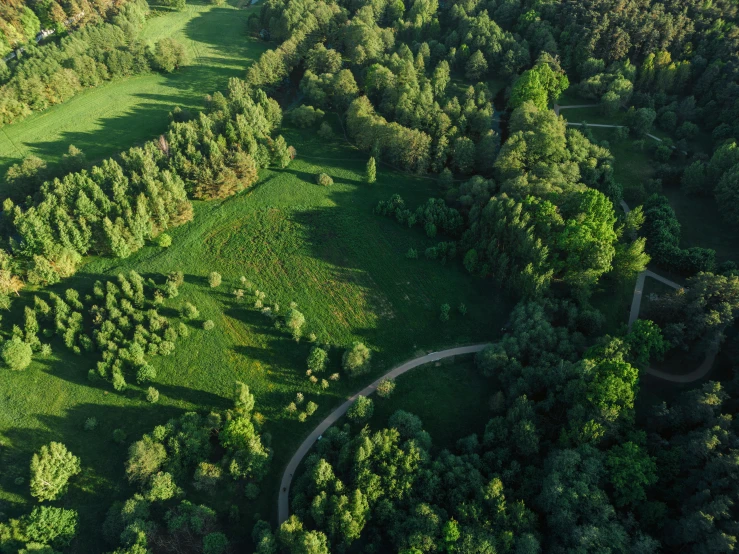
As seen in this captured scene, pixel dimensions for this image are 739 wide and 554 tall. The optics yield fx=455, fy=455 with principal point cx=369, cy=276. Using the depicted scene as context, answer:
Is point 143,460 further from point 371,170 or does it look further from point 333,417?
point 371,170

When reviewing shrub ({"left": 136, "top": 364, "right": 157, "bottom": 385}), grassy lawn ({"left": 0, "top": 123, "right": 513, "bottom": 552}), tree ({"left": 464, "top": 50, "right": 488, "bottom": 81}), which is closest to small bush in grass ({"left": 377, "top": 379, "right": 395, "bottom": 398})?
grassy lawn ({"left": 0, "top": 123, "right": 513, "bottom": 552})

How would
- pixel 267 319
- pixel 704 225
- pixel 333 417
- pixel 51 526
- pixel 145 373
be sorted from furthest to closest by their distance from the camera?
pixel 704 225 < pixel 267 319 < pixel 145 373 < pixel 333 417 < pixel 51 526

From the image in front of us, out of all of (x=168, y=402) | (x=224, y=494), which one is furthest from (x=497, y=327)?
(x=168, y=402)

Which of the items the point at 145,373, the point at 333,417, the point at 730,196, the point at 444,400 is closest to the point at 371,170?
the point at 444,400

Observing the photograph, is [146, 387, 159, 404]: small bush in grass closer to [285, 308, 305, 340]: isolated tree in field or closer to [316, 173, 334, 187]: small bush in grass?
[285, 308, 305, 340]: isolated tree in field

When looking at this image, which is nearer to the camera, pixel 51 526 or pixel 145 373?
pixel 51 526

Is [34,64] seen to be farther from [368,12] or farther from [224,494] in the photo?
[224,494]

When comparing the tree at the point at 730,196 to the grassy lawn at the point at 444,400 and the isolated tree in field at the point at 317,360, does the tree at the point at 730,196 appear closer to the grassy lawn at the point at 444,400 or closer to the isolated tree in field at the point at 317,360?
the grassy lawn at the point at 444,400
